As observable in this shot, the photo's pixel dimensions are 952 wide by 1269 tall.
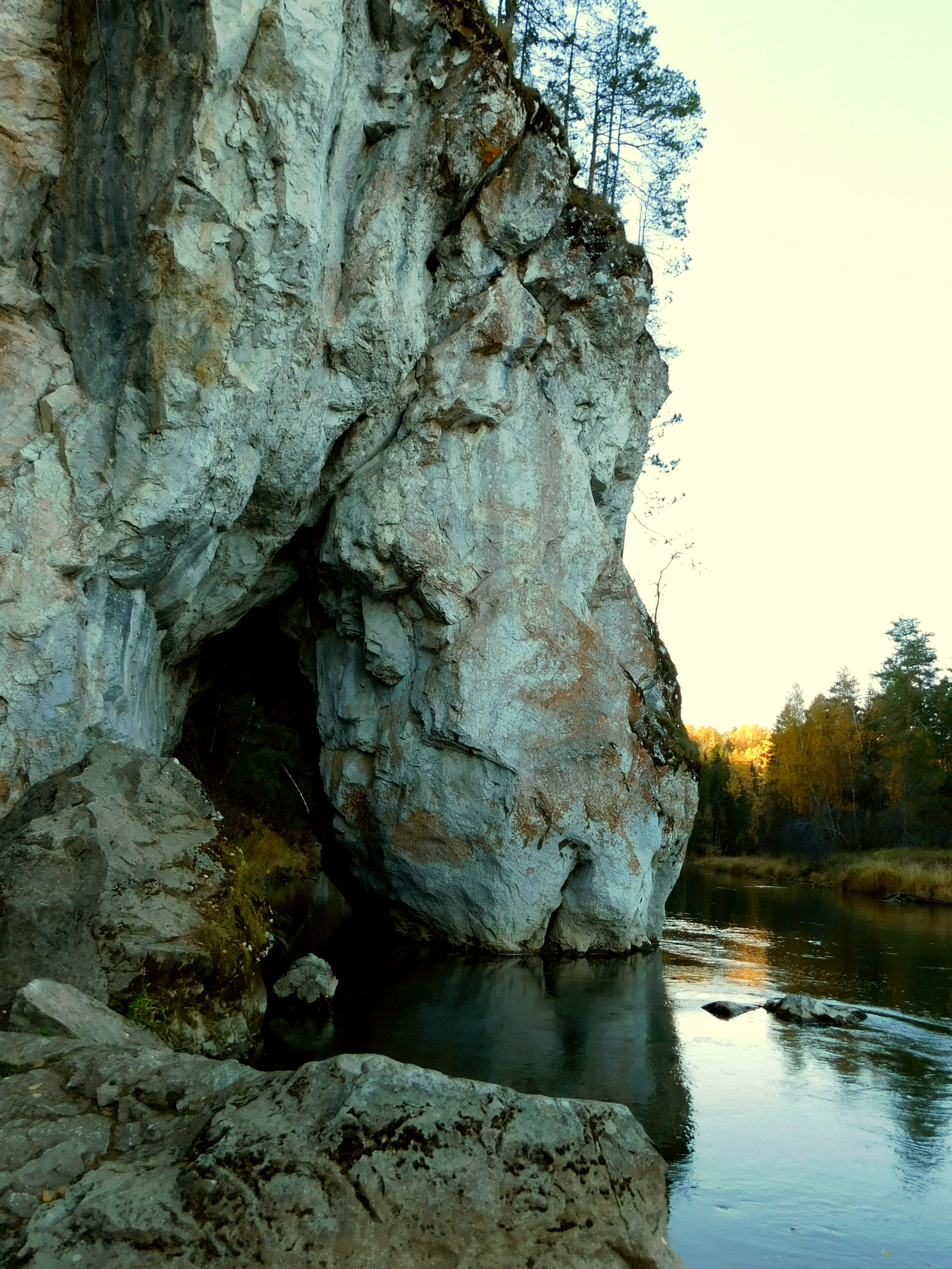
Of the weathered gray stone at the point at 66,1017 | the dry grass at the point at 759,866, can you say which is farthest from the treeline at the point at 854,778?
the weathered gray stone at the point at 66,1017

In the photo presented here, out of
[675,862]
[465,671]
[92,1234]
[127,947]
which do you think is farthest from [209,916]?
[675,862]

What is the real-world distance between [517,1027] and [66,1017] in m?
5.49

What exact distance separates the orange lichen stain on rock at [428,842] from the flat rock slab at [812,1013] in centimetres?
495

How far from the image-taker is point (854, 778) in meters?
46.6

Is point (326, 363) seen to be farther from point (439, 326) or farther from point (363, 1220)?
point (363, 1220)

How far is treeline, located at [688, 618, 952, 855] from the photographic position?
40.6m

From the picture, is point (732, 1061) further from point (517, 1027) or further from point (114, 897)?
point (114, 897)

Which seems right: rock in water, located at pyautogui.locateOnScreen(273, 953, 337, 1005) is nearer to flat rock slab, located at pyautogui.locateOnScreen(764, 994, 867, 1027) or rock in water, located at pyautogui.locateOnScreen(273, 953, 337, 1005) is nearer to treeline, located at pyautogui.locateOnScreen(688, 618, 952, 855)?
flat rock slab, located at pyautogui.locateOnScreen(764, 994, 867, 1027)

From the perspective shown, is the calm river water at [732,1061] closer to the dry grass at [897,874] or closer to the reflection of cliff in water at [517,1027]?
the reflection of cliff in water at [517,1027]

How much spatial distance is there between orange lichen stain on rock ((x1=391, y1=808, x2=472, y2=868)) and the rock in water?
4302mm

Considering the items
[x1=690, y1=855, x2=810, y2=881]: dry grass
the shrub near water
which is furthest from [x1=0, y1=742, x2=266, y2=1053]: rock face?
[x1=690, y1=855, x2=810, y2=881]: dry grass

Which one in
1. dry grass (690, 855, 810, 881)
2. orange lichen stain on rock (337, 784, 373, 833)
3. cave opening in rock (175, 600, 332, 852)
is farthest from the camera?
dry grass (690, 855, 810, 881)

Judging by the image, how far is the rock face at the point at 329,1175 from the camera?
3.84 meters

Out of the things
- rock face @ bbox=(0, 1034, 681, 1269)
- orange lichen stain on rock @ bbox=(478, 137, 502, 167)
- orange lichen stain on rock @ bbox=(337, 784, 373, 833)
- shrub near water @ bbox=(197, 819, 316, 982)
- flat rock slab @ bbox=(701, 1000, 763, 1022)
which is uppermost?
orange lichen stain on rock @ bbox=(478, 137, 502, 167)
